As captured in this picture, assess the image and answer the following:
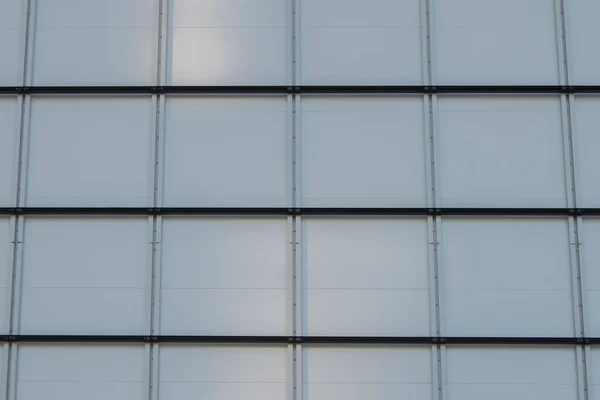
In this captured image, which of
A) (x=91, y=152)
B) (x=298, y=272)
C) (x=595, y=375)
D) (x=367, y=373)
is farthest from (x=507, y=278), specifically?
(x=91, y=152)

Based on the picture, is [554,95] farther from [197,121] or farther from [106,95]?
[106,95]

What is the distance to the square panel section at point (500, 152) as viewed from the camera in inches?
558

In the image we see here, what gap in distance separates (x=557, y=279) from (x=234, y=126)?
533cm

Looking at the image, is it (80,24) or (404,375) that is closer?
(404,375)

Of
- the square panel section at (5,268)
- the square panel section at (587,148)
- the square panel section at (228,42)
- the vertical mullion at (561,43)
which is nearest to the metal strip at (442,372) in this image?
the square panel section at (587,148)

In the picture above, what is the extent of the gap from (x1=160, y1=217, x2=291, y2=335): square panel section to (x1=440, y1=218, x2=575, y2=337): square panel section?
2463mm

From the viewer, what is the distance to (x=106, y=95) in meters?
14.5

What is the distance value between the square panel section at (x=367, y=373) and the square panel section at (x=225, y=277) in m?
0.76

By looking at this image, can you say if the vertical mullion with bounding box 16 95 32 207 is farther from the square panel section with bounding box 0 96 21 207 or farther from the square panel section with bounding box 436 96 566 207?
the square panel section with bounding box 436 96 566 207

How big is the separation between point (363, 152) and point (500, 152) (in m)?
2.07

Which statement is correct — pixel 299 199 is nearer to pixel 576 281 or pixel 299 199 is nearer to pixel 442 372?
pixel 442 372

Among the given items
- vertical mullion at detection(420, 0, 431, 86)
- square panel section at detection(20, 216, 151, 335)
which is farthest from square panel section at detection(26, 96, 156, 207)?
vertical mullion at detection(420, 0, 431, 86)

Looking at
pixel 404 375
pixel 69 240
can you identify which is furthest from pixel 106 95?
pixel 404 375

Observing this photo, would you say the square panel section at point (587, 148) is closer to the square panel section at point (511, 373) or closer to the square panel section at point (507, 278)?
the square panel section at point (507, 278)
